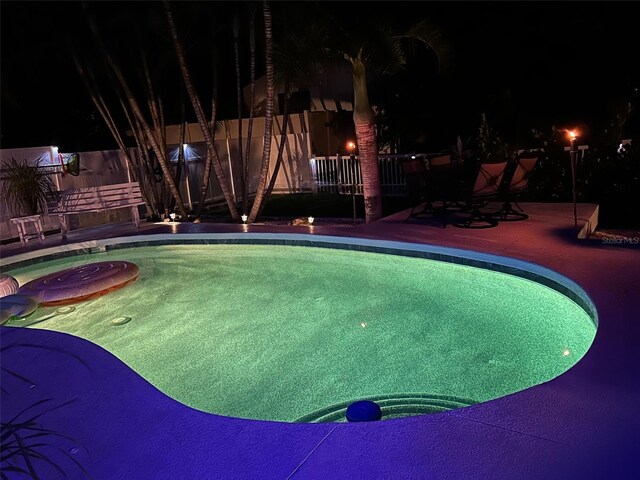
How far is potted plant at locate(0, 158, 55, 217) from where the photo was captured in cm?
891

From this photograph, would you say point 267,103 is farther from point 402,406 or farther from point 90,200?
point 402,406

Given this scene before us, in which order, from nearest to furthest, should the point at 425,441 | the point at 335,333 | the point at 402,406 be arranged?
the point at 425,441 → the point at 402,406 → the point at 335,333

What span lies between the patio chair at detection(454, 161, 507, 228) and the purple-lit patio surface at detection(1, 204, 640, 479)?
375 cm

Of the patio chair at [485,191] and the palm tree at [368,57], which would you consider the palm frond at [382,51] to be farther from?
the patio chair at [485,191]

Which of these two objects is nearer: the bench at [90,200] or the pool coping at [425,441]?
the pool coping at [425,441]

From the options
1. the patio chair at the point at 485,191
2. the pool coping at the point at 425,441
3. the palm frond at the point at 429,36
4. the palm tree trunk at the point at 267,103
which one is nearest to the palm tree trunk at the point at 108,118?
the palm tree trunk at the point at 267,103

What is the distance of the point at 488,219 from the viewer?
7062mm

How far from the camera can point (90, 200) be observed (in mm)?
9328

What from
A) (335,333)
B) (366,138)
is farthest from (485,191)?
(335,333)

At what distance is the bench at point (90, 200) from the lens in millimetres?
8977

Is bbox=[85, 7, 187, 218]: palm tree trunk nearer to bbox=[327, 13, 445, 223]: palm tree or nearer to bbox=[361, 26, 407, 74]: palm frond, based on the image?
bbox=[327, 13, 445, 223]: palm tree

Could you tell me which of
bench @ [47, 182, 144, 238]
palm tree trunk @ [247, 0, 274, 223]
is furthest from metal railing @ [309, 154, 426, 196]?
bench @ [47, 182, 144, 238]

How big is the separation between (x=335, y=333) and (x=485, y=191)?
3.73 m

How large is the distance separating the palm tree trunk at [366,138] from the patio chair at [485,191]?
1748mm
